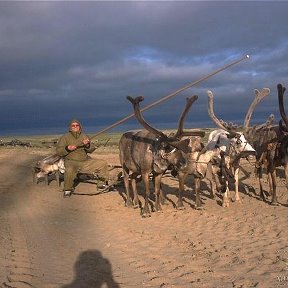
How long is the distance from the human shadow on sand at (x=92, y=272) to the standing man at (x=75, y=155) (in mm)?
5919

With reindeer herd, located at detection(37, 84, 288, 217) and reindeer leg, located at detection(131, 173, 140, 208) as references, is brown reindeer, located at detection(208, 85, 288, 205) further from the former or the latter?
reindeer leg, located at detection(131, 173, 140, 208)

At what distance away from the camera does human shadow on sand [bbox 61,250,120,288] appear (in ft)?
21.6

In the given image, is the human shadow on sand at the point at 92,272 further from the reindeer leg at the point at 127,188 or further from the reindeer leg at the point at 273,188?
the reindeer leg at the point at 273,188

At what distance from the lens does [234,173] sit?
1320 cm

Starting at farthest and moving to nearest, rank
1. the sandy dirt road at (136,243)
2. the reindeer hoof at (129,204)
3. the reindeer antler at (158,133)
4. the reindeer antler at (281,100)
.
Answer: the reindeer hoof at (129,204) < the reindeer antler at (158,133) < the reindeer antler at (281,100) < the sandy dirt road at (136,243)

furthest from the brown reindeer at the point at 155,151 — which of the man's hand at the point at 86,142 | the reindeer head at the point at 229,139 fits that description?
the man's hand at the point at 86,142

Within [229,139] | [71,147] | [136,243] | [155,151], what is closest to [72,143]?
[71,147]

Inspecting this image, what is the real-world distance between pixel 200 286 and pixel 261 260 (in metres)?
1.60

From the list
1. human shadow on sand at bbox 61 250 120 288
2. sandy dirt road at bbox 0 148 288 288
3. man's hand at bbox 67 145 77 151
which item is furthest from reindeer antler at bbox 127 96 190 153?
human shadow on sand at bbox 61 250 120 288

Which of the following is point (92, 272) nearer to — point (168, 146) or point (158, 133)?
point (168, 146)

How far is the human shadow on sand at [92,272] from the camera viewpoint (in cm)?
658

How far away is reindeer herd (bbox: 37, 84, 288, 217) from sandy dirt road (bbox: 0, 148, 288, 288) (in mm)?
618

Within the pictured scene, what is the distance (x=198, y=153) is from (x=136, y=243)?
428 cm

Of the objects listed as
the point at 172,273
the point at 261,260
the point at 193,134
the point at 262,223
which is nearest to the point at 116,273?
the point at 172,273
